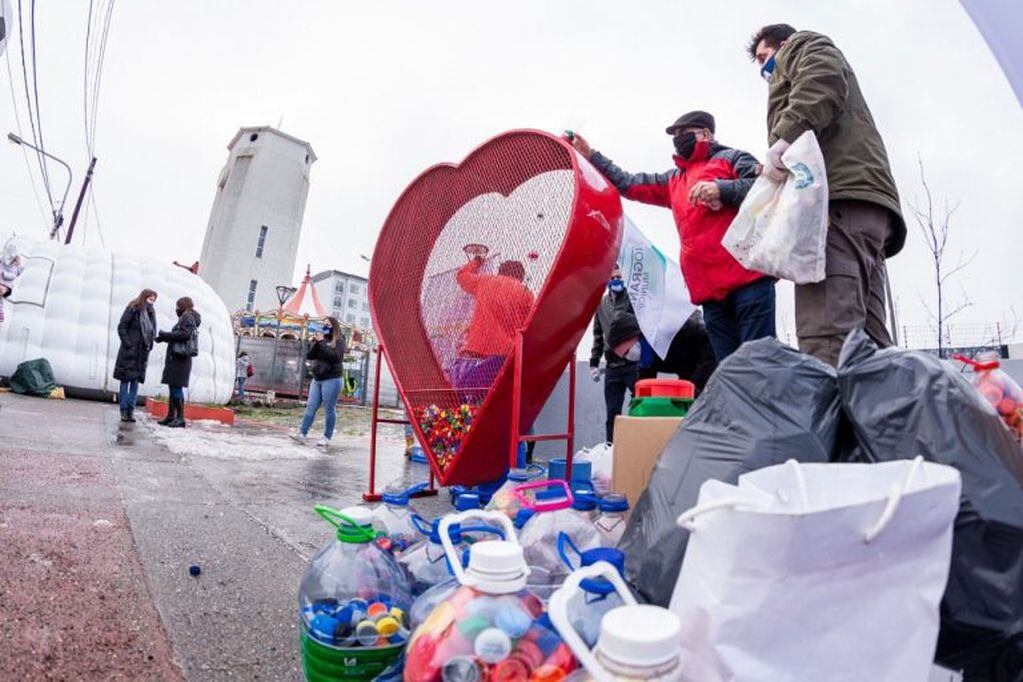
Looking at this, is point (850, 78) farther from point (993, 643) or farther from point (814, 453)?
point (993, 643)

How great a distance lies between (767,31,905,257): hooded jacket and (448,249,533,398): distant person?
3.73ft

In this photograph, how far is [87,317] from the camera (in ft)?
36.5

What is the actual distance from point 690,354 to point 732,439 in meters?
2.63

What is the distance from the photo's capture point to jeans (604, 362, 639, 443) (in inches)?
148

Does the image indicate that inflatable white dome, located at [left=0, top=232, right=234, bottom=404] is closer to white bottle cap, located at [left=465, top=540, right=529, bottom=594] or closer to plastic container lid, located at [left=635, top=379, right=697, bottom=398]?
plastic container lid, located at [left=635, top=379, right=697, bottom=398]

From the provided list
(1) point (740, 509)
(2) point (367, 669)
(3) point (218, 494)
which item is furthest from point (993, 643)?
(3) point (218, 494)

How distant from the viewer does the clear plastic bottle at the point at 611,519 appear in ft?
4.90

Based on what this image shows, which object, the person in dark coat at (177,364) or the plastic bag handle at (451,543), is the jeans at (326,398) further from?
the plastic bag handle at (451,543)

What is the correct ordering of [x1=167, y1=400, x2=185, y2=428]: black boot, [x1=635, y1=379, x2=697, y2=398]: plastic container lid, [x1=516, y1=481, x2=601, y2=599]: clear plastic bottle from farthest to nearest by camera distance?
[x1=167, y1=400, x2=185, y2=428]: black boot < [x1=635, y1=379, x2=697, y2=398]: plastic container lid < [x1=516, y1=481, x2=601, y2=599]: clear plastic bottle

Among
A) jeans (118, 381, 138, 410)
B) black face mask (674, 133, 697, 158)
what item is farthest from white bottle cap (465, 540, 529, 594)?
jeans (118, 381, 138, 410)

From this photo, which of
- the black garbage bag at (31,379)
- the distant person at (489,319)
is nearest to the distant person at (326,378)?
the distant person at (489,319)

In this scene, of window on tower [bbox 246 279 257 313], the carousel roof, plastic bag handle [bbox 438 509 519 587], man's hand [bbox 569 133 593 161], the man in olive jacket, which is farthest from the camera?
window on tower [bbox 246 279 257 313]

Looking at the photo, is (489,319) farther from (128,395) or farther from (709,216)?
(128,395)

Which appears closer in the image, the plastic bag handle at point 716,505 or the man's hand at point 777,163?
the plastic bag handle at point 716,505
